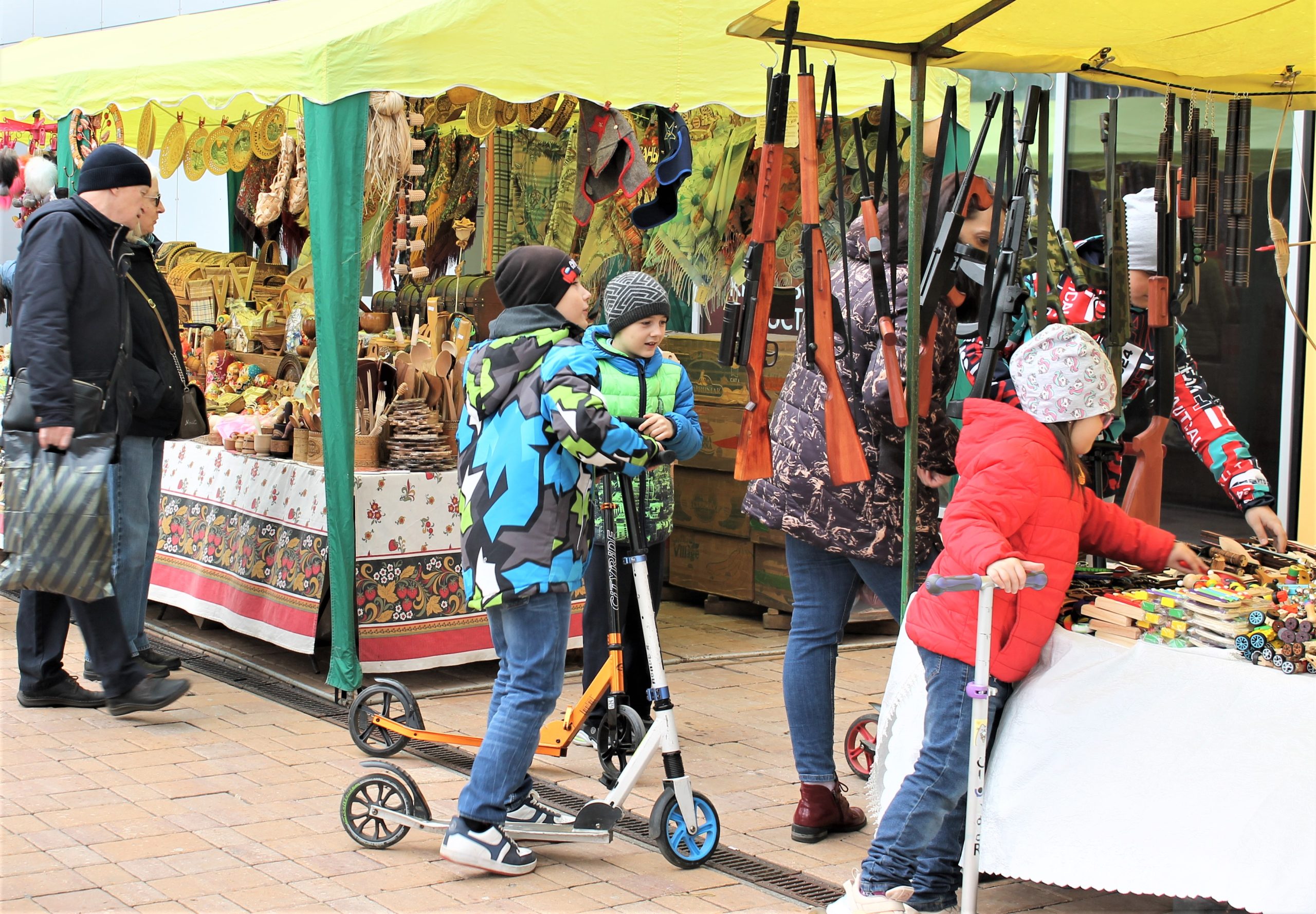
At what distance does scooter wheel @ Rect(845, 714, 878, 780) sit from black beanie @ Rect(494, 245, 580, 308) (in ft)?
5.73

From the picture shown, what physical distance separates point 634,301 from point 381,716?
166 cm

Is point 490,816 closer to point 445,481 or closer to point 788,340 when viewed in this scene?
point 445,481

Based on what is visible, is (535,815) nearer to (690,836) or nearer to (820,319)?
(690,836)

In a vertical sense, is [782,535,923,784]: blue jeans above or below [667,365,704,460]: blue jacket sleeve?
below

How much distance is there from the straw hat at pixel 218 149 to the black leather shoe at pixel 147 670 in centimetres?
289

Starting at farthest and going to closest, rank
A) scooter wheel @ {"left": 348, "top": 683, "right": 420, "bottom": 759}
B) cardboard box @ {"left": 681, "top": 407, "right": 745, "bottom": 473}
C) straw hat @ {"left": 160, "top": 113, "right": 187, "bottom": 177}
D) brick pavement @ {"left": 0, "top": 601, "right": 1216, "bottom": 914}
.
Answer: straw hat @ {"left": 160, "top": 113, "right": 187, "bottom": 177}
cardboard box @ {"left": 681, "top": 407, "right": 745, "bottom": 473}
scooter wheel @ {"left": 348, "top": 683, "right": 420, "bottom": 759}
brick pavement @ {"left": 0, "top": 601, "right": 1216, "bottom": 914}

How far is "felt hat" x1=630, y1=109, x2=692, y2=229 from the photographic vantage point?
5.88m

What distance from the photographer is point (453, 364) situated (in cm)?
608

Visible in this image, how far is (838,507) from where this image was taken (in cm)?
395

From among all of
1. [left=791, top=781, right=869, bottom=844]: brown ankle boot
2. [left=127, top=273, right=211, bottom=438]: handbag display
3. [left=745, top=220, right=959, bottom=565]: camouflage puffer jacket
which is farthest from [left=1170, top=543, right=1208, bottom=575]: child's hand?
[left=127, top=273, right=211, bottom=438]: handbag display

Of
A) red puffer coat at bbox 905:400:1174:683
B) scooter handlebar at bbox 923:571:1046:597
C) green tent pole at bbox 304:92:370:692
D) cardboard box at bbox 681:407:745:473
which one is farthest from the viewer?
cardboard box at bbox 681:407:745:473

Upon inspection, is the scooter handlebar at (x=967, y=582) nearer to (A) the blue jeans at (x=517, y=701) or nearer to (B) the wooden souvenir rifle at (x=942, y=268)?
(B) the wooden souvenir rifle at (x=942, y=268)

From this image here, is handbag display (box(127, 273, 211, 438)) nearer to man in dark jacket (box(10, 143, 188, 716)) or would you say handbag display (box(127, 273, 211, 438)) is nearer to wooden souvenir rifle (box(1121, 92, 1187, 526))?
man in dark jacket (box(10, 143, 188, 716))

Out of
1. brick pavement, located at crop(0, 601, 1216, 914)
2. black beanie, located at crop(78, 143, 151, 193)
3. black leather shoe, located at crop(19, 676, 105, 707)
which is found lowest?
brick pavement, located at crop(0, 601, 1216, 914)
